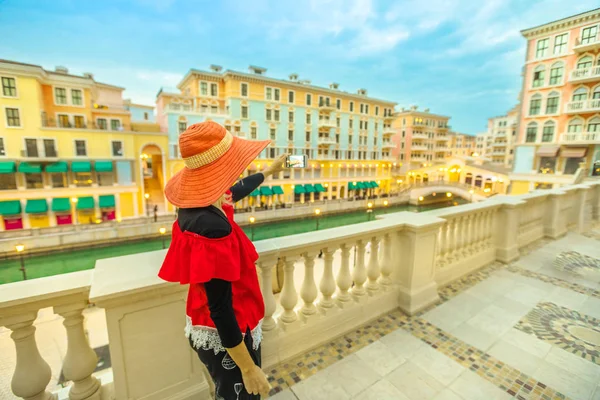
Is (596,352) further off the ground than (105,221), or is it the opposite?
(596,352)

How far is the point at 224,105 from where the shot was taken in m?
24.8

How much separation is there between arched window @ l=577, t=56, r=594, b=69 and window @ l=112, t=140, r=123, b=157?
1403 inches

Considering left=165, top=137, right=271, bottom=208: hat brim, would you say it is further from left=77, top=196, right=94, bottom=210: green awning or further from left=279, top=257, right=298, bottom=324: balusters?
left=77, top=196, right=94, bottom=210: green awning

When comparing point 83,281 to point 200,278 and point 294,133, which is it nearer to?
point 200,278

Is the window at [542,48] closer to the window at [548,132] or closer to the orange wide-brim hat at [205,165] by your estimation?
the window at [548,132]

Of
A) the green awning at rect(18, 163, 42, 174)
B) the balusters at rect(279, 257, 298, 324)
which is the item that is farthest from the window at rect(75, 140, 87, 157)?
the balusters at rect(279, 257, 298, 324)

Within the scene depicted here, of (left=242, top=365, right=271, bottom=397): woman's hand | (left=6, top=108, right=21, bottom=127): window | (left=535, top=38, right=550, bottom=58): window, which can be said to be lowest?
(left=242, top=365, right=271, bottom=397): woman's hand

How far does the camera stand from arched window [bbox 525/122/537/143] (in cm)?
2306

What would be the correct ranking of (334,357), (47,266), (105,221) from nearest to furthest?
(334,357) < (47,266) < (105,221)

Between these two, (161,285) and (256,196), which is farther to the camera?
(256,196)

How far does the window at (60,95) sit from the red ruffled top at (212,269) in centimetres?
2449

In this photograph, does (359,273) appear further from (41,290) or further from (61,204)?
(61,204)

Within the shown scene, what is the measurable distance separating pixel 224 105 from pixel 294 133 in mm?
7497

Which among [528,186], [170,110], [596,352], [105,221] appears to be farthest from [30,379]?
[528,186]
